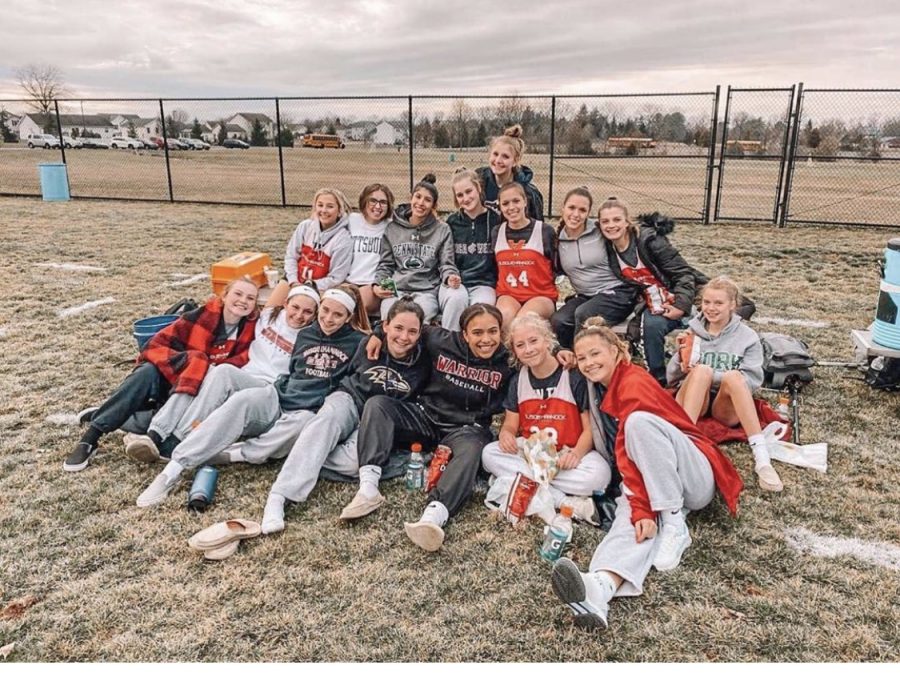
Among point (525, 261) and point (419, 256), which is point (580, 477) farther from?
point (419, 256)

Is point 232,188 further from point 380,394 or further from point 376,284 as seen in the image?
point 380,394

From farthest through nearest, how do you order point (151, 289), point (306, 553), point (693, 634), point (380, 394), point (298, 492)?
point (151, 289), point (380, 394), point (298, 492), point (306, 553), point (693, 634)

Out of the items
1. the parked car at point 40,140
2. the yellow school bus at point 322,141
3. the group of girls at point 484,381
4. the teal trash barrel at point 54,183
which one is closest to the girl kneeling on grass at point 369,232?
the group of girls at point 484,381

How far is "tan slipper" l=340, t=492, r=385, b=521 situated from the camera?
3.16 metres

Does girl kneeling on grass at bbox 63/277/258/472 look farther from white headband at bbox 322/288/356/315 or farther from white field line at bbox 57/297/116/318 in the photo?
white field line at bbox 57/297/116/318

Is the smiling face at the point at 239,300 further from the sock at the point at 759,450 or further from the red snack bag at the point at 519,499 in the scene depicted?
the sock at the point at 759,450

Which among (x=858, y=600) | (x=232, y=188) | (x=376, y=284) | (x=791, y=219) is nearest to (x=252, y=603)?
(x=858, y=600)

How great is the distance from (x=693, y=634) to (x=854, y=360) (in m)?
3.74

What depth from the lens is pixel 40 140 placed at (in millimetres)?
45594

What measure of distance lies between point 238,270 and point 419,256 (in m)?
1.71

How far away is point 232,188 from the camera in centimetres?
1919

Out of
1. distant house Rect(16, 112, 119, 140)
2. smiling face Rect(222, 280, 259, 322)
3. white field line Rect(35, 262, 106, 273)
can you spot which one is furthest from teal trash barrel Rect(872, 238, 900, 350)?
distant house Rect(16, 112, 119, 140)

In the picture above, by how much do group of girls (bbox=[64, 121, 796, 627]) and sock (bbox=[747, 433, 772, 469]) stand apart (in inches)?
0.5

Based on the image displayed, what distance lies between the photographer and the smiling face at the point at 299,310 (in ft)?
13.2
